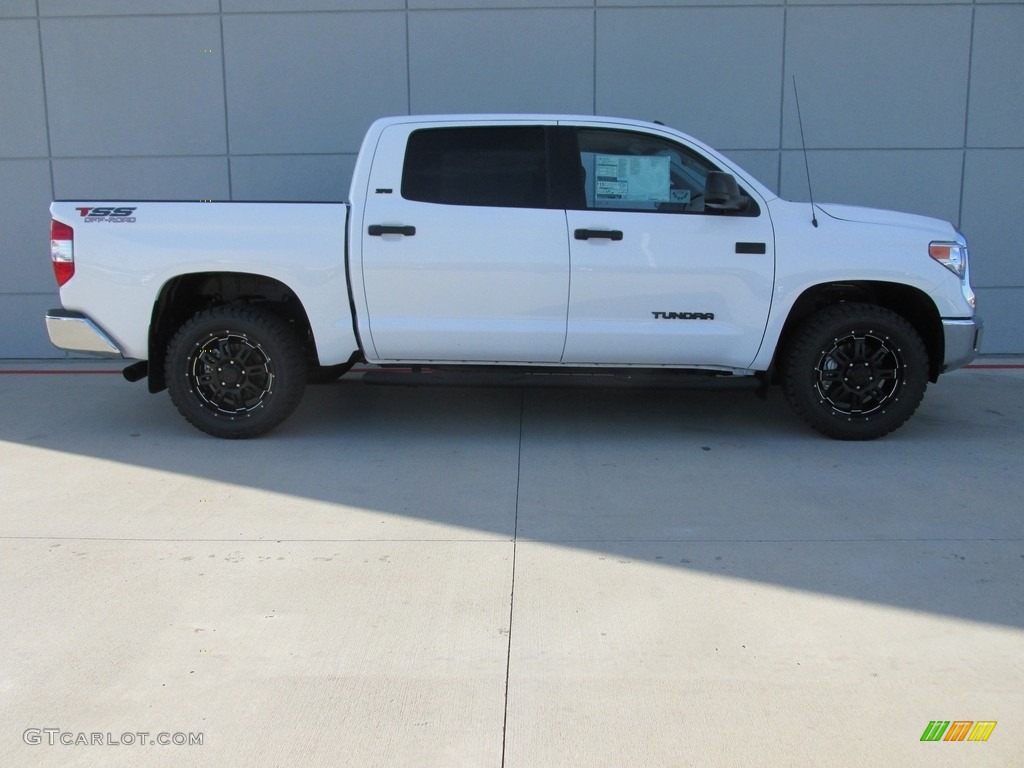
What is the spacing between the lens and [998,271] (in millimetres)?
9352

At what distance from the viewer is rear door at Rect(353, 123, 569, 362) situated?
6145mm

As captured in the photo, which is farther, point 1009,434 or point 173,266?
point 1009,434

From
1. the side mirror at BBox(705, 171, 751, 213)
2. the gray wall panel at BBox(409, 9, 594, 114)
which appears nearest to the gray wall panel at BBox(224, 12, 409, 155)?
the gray wall panel at BBox(409, 9, 594, 114)

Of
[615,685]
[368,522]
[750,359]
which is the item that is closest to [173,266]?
[368,522]

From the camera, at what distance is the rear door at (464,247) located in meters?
6.14

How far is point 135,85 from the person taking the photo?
934 centimetres

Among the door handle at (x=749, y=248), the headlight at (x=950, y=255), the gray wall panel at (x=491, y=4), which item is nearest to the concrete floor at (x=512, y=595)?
the headlight at (x=950, y=255)

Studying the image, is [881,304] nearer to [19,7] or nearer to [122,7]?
[122,7]

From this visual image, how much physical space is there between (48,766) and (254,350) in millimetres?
3662

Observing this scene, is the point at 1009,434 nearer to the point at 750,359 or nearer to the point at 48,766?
the point at 750,359

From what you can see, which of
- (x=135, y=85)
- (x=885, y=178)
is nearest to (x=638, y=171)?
(x=885, y=178)

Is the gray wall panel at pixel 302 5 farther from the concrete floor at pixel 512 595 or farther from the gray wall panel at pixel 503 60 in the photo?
the concrete floor at pixel 512 595

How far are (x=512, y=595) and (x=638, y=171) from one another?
10.4 ft

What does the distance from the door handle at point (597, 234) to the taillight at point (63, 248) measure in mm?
3111
